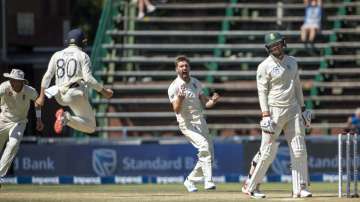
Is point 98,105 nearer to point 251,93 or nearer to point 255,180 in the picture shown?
point 251,93

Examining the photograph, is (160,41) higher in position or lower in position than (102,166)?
higher

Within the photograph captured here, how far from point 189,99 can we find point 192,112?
0.74 ft

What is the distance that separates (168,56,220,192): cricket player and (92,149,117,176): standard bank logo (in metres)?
8.22

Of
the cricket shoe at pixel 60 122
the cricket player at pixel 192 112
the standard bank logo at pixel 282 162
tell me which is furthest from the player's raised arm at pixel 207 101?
the standard bank logo at pixel 282 162

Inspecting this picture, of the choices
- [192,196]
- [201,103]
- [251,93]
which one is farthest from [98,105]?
[192,196]

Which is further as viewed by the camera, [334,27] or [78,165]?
[334,27]

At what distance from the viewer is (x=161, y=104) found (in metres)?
29.3

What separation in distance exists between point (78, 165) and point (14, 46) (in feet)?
25.9

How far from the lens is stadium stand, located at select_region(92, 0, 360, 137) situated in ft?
92.8

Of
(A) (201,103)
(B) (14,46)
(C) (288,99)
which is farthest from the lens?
(B) (14,46)

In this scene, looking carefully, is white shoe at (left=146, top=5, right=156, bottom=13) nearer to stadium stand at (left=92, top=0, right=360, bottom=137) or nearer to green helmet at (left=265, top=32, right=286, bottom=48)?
stadium stand at (left=92, top=0, right=360, bottom=137)

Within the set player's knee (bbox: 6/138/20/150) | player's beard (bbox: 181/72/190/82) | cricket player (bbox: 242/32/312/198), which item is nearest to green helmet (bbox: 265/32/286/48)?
cricket player (bbox: 242/32/312/198)

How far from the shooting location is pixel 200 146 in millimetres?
17594

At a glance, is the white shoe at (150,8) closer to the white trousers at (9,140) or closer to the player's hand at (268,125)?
the white trousers at (9,140)
